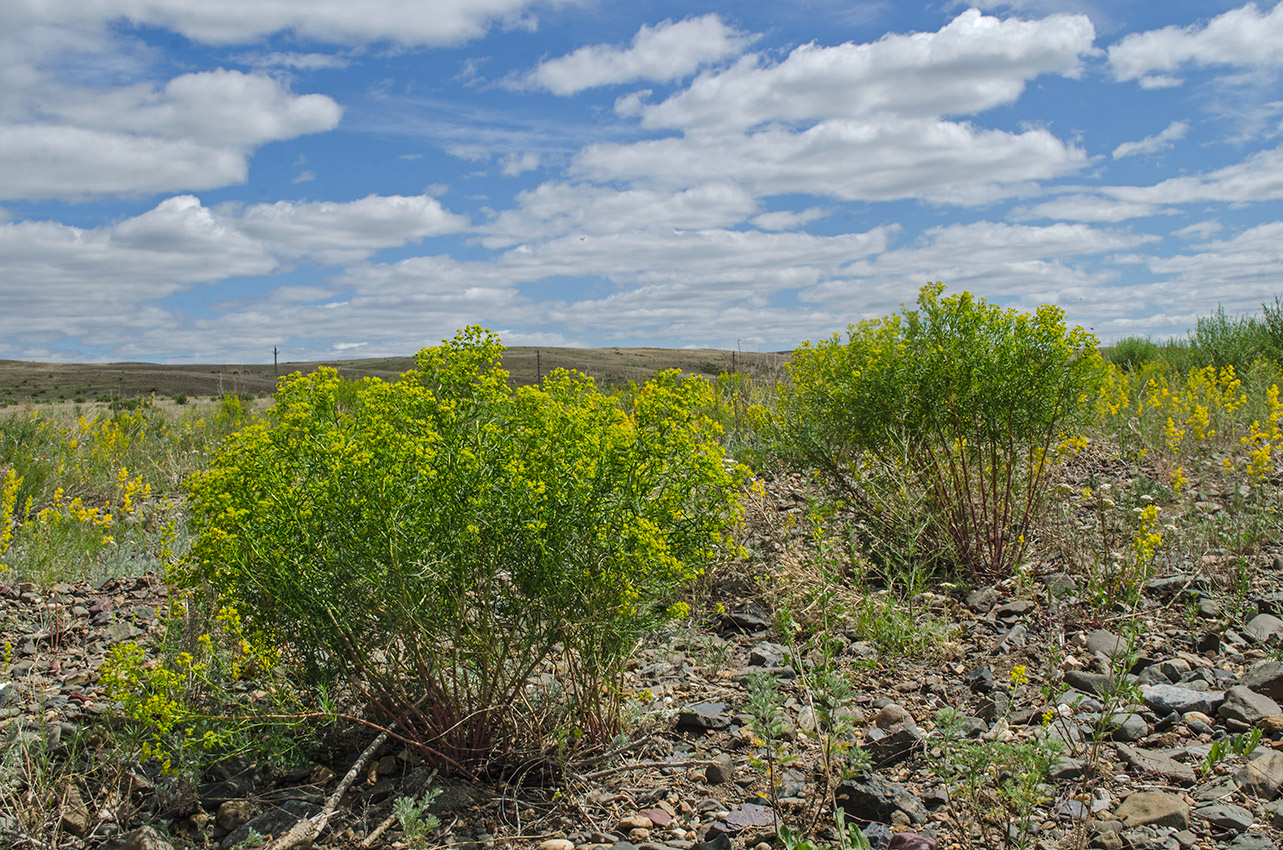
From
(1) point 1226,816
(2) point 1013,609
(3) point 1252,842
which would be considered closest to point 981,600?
(2) point 1013,609

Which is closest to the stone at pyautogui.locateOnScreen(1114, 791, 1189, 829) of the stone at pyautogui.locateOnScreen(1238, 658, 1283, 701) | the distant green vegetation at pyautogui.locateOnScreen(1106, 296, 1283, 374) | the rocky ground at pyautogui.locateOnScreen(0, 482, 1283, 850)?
the rocky ground at pyautogui.locateOnScreen(0, 482, 1283, 850)

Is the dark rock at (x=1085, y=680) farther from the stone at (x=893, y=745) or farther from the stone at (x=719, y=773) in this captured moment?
the stone at (x=719, y=773)

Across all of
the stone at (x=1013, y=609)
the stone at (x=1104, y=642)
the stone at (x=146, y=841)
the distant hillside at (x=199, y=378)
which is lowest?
the stone at (x=146, y=841)

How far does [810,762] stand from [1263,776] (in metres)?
1.52

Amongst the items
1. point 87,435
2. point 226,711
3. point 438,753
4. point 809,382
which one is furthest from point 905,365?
point 87,435

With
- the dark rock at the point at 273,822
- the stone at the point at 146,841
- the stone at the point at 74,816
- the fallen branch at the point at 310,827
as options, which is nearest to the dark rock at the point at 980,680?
the fallen branch at the point at 310,827

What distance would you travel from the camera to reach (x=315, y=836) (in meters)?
2.62

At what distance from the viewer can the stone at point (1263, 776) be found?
2895 mm

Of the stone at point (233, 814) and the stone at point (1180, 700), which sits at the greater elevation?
the stone at point (1180, 700)

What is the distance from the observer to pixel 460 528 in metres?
2.73

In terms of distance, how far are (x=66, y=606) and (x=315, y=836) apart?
10.5 ft

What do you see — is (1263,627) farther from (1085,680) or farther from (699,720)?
(699,720)

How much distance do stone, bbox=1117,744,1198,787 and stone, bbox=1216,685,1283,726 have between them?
510mm

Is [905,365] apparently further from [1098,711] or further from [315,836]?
[315,836]
